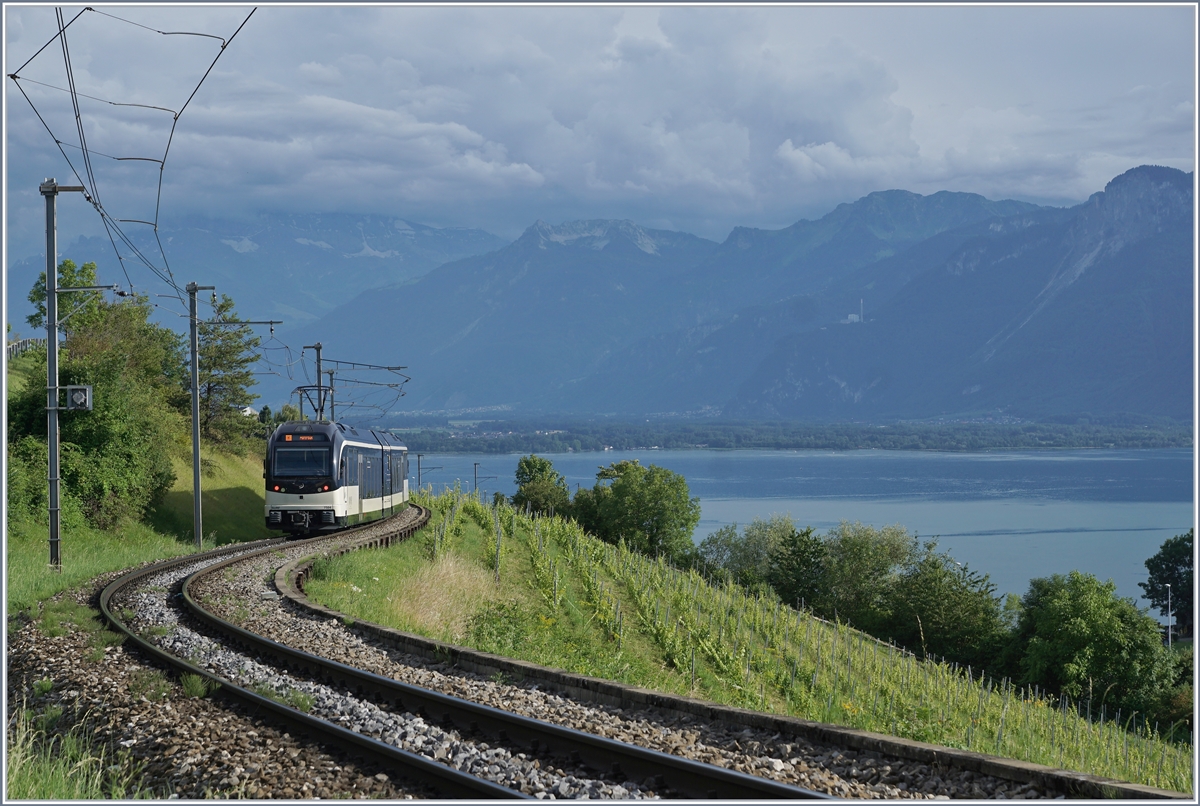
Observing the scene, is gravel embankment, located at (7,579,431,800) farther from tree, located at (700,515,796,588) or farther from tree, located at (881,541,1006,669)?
tree, located at (700,515,796,588)

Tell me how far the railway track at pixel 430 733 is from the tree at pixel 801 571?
192ft

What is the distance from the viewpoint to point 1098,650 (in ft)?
157

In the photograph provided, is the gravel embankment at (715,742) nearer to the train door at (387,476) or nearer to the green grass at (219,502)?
the train door at (387,476)

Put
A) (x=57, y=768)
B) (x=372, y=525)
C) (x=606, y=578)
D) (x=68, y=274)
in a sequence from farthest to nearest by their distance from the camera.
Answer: (x=68, y=274), (x=372, y=525), (x=606, y=578), (x=57, y=768)

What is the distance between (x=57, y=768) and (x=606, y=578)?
22.5 m

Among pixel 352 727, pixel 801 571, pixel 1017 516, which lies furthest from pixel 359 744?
pixel 1017 516

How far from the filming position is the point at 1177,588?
257ft

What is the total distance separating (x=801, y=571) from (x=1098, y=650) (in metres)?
22.9

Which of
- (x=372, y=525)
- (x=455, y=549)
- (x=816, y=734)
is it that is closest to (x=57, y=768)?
(x=816, y=734)

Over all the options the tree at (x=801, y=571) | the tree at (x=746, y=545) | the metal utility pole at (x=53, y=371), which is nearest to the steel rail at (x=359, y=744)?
the metal utility pole at (x=53, y=371)

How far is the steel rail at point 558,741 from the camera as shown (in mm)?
6266

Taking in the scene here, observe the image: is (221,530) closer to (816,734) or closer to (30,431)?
(30,431)

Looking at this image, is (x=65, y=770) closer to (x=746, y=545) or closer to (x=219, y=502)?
(x=219, y=502)

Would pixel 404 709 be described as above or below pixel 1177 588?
above
